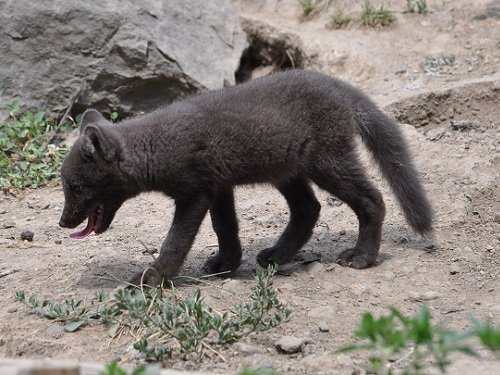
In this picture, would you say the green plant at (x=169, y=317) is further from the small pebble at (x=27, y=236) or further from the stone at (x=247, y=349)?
the small pebble at (x=27, y=236)

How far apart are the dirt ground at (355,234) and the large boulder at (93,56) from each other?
1494mm

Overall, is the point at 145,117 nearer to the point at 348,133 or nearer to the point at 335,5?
the point at 348,133

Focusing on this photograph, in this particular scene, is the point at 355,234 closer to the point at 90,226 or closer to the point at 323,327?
the point at 323,327

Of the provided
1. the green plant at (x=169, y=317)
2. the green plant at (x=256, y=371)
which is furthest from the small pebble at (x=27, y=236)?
the green plant at (x=256, y=371)

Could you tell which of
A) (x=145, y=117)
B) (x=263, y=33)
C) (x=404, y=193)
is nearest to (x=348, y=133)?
(x=404, y=193)

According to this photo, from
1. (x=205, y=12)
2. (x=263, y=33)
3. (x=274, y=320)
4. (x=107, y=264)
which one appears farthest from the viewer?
(x=263, y=33)

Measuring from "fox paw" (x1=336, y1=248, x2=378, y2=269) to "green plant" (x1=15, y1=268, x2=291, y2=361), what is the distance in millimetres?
956

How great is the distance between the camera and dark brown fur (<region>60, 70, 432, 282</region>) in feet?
19.9

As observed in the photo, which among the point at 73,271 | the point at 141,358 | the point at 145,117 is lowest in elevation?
the point at 73,271

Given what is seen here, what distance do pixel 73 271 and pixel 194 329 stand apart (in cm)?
176

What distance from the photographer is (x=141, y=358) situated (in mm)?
4871

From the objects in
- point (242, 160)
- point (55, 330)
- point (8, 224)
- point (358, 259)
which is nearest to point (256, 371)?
point (55, 330)

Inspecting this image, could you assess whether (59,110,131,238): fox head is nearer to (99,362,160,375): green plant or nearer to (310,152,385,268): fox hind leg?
(310,152,385,268): fox hind leg

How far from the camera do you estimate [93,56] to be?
9.55 meters
